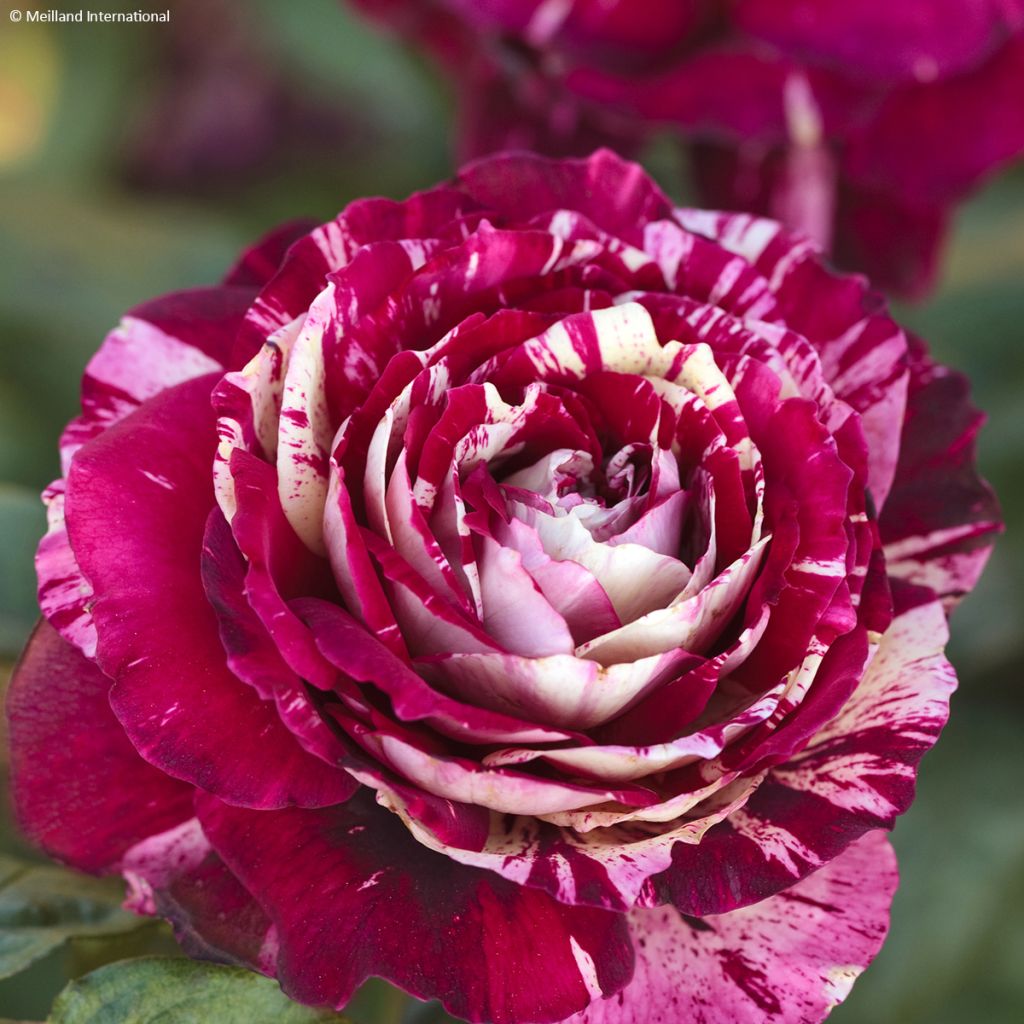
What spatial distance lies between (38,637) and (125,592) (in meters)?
0.05

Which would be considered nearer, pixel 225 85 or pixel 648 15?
pixel 648 15

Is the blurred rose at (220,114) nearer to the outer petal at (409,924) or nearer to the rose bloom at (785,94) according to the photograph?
the rose bloom at (785,94)

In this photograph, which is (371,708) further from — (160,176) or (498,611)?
(160,176)

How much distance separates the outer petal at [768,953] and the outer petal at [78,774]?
0.12 m

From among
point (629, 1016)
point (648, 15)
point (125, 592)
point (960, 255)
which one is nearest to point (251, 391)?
point (125, 592)

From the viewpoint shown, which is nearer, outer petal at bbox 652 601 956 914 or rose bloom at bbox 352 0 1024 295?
outer petal at bbox 652 601 956 914

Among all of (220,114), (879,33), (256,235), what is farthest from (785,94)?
(220,114)

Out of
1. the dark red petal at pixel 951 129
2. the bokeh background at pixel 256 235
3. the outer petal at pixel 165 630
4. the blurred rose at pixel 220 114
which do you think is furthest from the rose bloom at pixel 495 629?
the blurred rose at pixel 220 114

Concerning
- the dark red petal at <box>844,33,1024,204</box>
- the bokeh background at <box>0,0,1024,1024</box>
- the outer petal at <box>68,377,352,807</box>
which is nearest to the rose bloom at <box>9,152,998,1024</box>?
the outer petal at <box>68,377,352,807</box>

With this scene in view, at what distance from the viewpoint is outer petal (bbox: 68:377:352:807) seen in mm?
262

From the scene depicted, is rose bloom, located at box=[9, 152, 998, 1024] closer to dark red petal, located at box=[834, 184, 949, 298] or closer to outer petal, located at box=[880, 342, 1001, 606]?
outer petal, located at box=[880, 342, 1001, 606]

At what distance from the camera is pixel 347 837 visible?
0.29 metres

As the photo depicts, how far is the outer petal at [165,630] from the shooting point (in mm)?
262

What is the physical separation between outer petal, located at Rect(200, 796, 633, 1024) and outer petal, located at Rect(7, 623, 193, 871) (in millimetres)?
34
